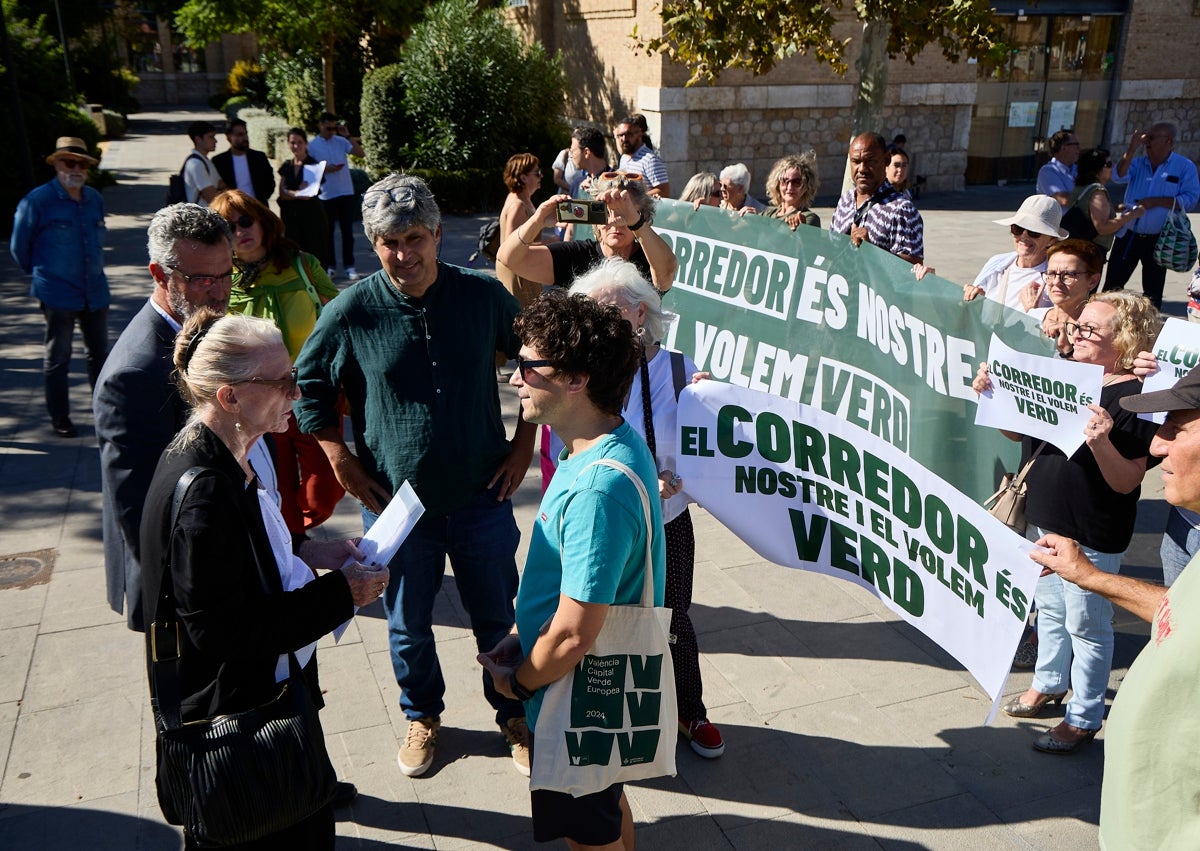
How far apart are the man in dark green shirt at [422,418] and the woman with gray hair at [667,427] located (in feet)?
1.19

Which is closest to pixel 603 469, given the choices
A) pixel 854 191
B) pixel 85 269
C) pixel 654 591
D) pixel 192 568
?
pixel 654 591

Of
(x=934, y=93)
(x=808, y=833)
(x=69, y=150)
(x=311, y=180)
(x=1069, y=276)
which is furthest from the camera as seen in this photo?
(x=934, y=93)

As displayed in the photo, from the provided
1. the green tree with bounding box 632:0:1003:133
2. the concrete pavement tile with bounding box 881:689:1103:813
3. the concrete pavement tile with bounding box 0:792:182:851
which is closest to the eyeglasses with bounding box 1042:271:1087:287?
the concrete pavement tile with bounding box 881:689:1103:813

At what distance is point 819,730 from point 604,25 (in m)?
20.2

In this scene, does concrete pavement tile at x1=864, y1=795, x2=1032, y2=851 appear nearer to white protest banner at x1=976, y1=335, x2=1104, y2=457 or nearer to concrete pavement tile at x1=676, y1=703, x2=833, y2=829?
concrete pavement tile at x1=676, y1=703, x2=833, y2=829

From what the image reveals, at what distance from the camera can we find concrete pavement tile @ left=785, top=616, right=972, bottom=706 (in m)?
4.14

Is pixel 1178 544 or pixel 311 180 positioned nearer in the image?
pixel 1178 544

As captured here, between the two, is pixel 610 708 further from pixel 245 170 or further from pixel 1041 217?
pixel 245 170

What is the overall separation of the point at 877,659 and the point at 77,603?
3.95m

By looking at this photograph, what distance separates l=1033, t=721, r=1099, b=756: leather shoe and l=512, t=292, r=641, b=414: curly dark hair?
2.41 metres

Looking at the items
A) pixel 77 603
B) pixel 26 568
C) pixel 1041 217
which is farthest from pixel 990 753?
pixel 26 568

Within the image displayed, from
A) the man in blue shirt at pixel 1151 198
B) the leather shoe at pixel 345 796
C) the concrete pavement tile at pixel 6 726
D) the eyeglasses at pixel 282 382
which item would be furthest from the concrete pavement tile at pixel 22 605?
the man in blue shirt at pixel 1151 198

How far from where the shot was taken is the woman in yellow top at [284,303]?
455 cm

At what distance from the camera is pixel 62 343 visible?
23.4ft
